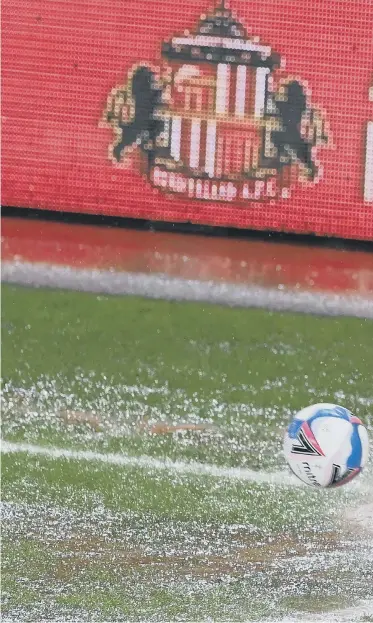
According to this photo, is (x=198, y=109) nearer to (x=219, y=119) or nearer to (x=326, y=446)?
(x=219, y=119)

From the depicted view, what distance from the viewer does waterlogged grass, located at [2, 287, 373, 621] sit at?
22.1ft

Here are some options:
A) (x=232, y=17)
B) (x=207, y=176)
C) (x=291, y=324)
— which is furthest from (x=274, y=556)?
(x=232, y=17)

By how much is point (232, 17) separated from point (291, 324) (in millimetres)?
2460

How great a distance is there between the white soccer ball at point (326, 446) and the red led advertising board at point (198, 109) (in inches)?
66.2

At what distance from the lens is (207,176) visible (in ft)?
22.0

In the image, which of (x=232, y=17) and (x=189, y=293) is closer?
(x=232, y=17)

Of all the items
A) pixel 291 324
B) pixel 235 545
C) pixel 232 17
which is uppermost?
pixel 232 17

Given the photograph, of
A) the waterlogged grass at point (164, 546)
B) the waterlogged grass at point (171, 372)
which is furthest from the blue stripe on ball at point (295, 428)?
the waterlogged grass at point (164, 546)

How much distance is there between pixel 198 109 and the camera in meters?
6.65

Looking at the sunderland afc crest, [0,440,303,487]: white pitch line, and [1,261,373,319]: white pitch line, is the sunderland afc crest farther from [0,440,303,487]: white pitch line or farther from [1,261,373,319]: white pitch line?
[0,440,303,487]: white pitch line

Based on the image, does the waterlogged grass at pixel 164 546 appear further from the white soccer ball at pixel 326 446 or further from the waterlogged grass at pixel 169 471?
the white soccer ball at pixel 326 446

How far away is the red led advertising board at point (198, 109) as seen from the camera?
658 cm

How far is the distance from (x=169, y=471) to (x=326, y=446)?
5.53 ft

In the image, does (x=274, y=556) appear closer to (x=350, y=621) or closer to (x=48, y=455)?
(x=350, y=621)
